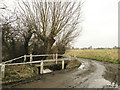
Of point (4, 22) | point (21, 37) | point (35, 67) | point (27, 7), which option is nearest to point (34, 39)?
point (21, 37)

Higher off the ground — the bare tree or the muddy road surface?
the bare tree

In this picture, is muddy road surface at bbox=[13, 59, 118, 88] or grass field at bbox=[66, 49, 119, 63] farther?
grass field at bbox=[66, 49, 119, 63]

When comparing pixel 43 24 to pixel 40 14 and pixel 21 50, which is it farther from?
pixel 21 50

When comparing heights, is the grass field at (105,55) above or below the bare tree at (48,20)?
below

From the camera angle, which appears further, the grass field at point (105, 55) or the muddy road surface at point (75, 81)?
the grass field at point (105, 55)

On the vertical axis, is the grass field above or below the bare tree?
below

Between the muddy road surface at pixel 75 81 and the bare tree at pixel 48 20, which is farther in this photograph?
the bare tree at pixel 48 20

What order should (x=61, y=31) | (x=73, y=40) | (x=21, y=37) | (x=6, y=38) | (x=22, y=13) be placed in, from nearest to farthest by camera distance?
1. (x=6, y=38)
2. (x=21, y=37)
3. (x=22, y=13)
4. (x=61, y=31)
5. (x=73, y=40)

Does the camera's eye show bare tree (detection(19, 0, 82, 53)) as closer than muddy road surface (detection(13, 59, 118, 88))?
No

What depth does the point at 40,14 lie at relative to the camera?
9.62 meters

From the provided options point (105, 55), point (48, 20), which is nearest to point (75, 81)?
point (48, 20)

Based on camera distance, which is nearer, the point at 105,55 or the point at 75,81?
the point at 75,81

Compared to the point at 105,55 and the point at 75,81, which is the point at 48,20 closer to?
the point at 75,81

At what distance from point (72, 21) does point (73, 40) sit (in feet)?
10.2
